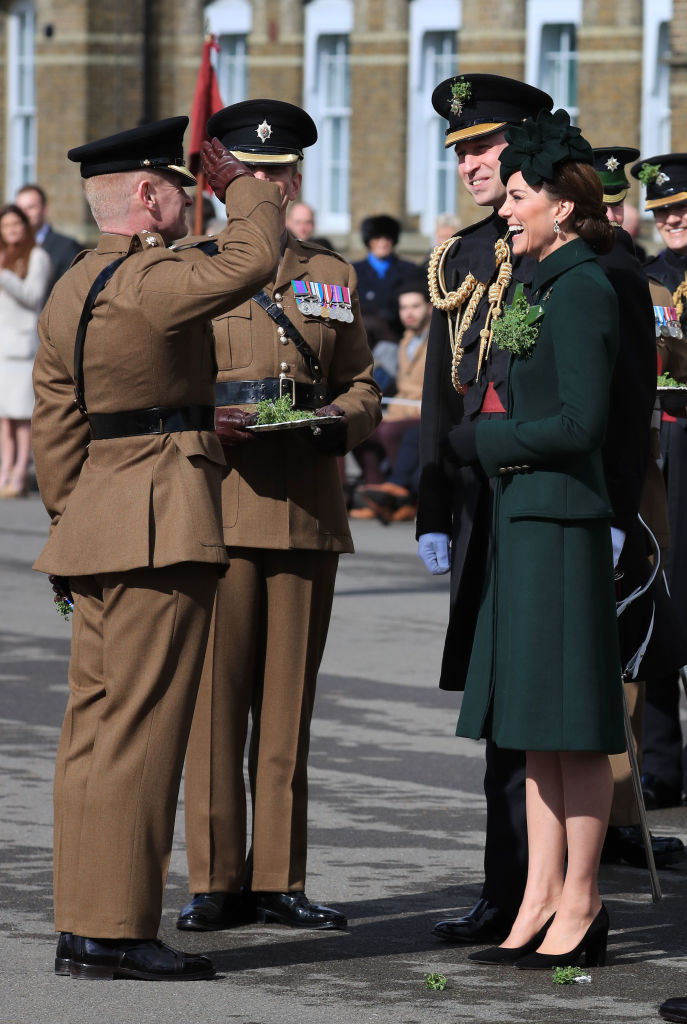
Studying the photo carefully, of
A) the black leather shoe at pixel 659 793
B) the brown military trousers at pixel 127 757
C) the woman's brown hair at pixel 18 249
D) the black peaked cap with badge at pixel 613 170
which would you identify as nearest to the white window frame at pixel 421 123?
the woman's brown hair at pixel 18 249

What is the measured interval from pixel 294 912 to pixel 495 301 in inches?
70.0

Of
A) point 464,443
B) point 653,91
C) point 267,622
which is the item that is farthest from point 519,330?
point 653,91

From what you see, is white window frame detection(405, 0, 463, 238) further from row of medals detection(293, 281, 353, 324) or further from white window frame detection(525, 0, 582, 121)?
row of medals detection(293, 281, 353, 324)

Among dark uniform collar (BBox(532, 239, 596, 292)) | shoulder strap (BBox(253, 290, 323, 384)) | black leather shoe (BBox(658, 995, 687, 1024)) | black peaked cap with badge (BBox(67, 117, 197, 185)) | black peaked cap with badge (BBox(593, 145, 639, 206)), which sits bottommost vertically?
black leather shoe (BBox(658, 995, 687, 1024))

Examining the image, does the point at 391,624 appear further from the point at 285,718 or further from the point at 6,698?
the point at 285,718

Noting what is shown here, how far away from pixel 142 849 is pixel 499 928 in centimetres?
112

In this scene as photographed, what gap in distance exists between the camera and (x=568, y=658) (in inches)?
227

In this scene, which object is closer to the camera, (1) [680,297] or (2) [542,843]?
(2) [542,843]

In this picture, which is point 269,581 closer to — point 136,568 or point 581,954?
point 136,568

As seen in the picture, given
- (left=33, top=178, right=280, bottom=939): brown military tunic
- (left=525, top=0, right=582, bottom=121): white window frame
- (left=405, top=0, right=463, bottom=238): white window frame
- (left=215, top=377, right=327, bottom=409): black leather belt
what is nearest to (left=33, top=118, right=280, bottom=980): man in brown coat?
(left=33, top=178, right=280, bottom=939): brown military tunic

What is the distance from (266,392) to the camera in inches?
251

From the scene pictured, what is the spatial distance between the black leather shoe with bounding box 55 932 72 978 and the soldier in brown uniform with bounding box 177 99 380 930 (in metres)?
0.59

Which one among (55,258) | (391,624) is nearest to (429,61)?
(55,258)

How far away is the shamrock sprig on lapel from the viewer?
5.76m
